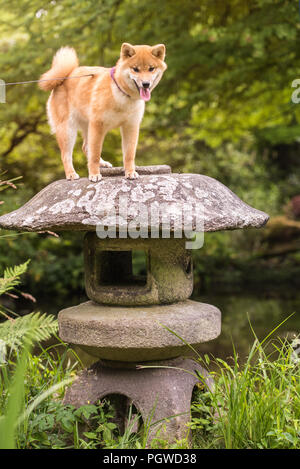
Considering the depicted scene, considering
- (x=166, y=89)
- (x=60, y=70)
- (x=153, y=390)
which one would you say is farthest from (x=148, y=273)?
(x=166, y=89)

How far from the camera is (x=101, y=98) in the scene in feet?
9.04

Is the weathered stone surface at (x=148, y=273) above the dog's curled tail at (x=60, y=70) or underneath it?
underneath

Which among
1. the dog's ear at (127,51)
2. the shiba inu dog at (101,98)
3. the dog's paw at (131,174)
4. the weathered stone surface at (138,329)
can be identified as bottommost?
the weathered stone surface at (138,329)

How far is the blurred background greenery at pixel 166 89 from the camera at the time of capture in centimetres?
668

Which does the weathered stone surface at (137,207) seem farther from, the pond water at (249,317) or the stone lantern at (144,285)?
the pond water at (249,317)

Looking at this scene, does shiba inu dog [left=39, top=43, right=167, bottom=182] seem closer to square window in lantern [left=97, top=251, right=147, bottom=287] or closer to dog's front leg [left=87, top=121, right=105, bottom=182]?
dog's front leg [left=87, top=121, right=105, bottom=182]

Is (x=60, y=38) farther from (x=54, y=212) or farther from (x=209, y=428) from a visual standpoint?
(x=209, y=428)

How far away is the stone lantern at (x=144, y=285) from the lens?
8.34ft

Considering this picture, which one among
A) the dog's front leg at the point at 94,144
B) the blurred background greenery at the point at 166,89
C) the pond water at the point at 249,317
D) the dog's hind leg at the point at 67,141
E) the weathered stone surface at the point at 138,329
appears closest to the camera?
the weathered stone surface at the point at 138,329

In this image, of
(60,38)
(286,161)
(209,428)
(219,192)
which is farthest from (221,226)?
(286,161)

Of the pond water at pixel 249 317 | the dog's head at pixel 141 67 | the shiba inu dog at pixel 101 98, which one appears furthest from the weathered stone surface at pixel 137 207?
the pond water at pixel 249 317

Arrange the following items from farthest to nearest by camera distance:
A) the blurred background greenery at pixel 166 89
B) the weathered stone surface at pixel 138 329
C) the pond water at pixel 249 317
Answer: the blurred background greenery at pixel 166 89 < the pond water at pixel 249 317 < the weathered stone surface at pixel 138 329

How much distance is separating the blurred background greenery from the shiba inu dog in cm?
320

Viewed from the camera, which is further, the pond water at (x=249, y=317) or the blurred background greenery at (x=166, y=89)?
the blurred background greenery at (x=166, y=89)
